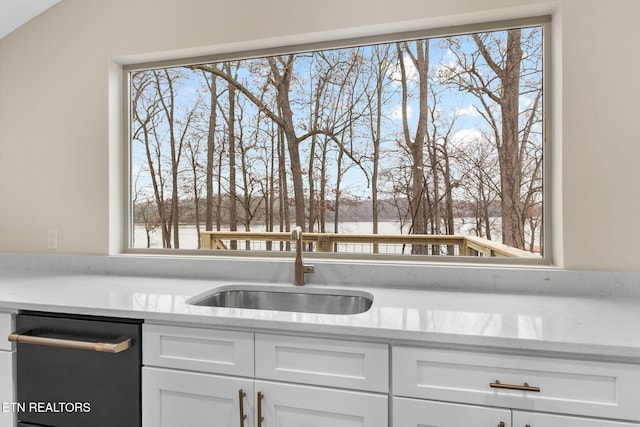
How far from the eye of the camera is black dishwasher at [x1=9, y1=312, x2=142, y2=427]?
1.33 meters

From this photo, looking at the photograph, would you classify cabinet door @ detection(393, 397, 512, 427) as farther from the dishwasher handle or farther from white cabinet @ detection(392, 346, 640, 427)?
the dishwasher handle

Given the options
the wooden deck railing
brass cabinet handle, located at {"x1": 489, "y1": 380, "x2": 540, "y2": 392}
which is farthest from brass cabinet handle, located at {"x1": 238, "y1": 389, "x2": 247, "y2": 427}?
the wooden deck railing

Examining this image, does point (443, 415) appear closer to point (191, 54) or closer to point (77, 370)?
point (77, 370)

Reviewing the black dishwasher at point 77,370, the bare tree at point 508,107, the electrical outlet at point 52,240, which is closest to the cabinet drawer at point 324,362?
the black dishwasher at point 77,370

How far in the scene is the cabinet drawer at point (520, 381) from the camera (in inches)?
38.4

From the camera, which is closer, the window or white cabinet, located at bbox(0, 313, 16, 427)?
white cabinet, located at bbox(0, 313, 16, 427)

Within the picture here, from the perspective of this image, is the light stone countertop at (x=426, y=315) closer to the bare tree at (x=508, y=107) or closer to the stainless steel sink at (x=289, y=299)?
the stainless steel sink at (x=289, y=299)

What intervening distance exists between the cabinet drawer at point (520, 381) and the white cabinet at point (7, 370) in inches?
53.9

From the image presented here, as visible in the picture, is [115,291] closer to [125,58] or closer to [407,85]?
[125,58]

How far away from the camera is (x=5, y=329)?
56.9 inches

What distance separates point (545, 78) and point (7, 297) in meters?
2.26

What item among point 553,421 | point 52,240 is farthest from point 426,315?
point 52,240

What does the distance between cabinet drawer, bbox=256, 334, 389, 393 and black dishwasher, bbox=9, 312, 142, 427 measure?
0.46 m

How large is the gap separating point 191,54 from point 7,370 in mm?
1566
